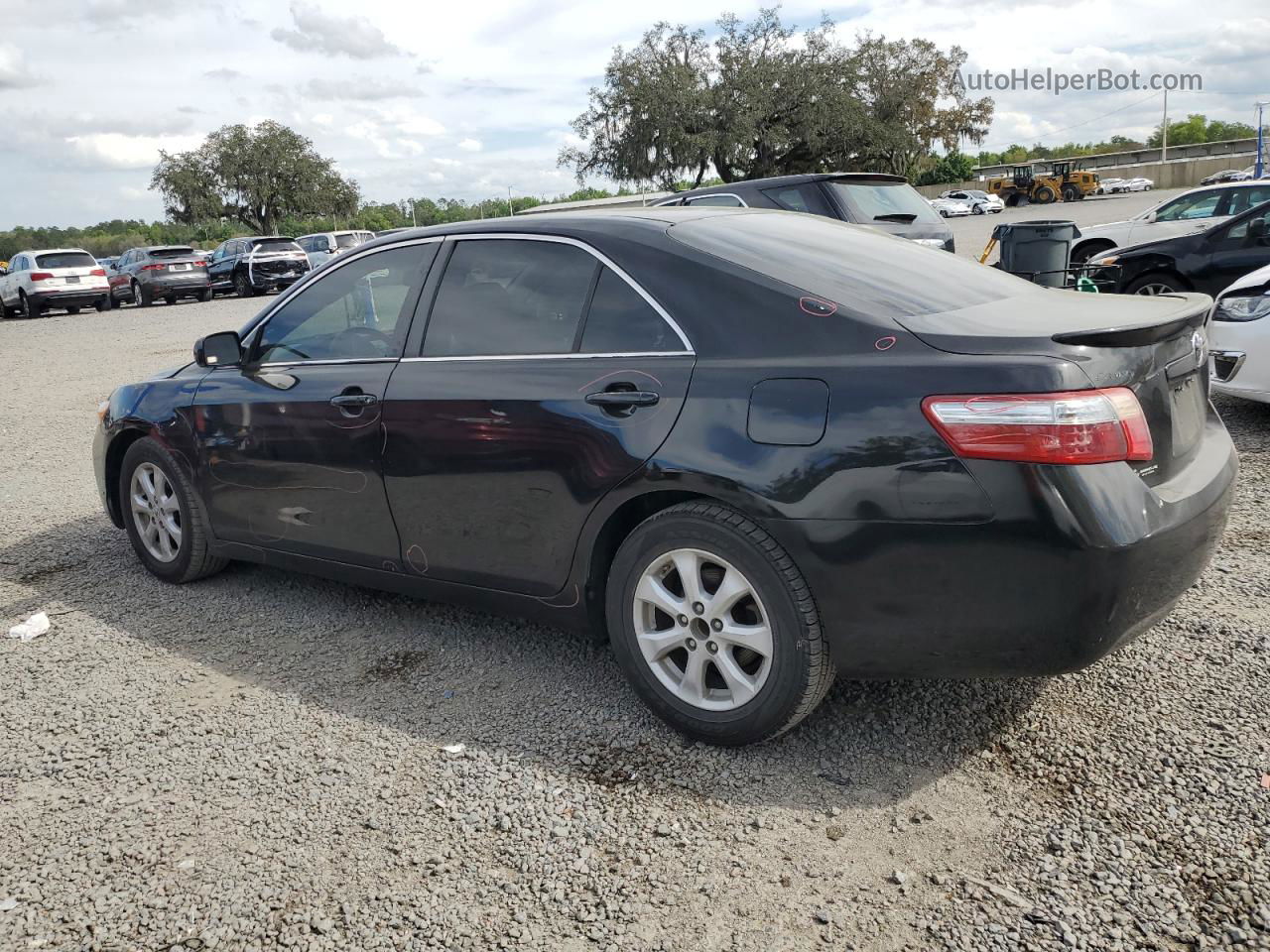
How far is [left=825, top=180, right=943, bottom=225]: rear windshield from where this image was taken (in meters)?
10.1

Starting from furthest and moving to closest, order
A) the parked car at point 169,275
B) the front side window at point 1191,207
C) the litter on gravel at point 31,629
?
1. the parked car at point 169,275
2. the front side window at point 1191,207
3. the litter on gravel at point 31,629

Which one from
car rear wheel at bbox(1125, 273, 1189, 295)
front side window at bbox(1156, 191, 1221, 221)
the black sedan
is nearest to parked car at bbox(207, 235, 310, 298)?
front side window at bbox(1156, 191, 1221, 221)

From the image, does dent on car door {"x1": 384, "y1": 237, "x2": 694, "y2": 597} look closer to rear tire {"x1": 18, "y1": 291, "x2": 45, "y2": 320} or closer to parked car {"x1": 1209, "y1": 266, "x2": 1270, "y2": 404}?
parked car {"x1": 1209, "y1": 266, "x2": 1270, "y2": 404}

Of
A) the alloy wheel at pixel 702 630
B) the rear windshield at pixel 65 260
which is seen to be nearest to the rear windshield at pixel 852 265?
the alloy wheel at pixel 702 630

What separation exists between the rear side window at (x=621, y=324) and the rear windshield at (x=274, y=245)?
92.6 feet

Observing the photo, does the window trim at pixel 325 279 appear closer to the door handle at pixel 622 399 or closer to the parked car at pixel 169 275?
the door handle at pixel 622 399

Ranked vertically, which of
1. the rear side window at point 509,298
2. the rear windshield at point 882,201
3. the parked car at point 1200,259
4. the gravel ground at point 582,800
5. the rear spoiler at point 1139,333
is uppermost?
the rear windshield at point 882,201

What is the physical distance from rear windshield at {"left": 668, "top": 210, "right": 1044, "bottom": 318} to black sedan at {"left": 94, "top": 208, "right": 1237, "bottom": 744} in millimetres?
17

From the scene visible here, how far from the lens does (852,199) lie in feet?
33.2

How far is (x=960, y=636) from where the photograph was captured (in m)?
2.80

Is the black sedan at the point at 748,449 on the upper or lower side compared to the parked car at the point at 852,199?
lower

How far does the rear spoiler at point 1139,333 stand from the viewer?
9.03 ft

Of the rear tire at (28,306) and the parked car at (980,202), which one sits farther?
the parked car at (980,202)

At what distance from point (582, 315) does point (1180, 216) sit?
12012 mm
